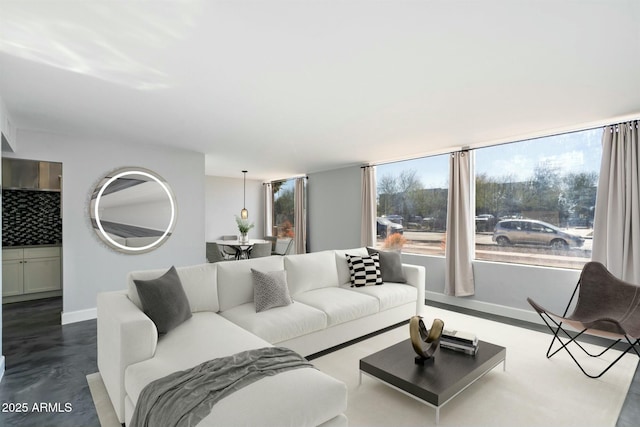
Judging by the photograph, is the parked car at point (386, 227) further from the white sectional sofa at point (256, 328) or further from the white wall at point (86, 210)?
the white wall at point (86, 210)

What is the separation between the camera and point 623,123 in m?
3.61

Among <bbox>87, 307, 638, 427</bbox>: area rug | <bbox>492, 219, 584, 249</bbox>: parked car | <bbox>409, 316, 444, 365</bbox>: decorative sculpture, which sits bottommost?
<bbox>87, 307, 638, 427</bbox>: area rug

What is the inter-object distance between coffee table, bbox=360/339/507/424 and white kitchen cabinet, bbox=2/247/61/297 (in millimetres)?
5484

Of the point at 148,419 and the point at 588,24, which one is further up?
the point at 588,24

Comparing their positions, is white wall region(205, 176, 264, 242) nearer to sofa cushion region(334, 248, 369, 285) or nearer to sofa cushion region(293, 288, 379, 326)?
sofa cushion region(334, 248, 369, 285)

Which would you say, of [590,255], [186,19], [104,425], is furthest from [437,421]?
[590,255]

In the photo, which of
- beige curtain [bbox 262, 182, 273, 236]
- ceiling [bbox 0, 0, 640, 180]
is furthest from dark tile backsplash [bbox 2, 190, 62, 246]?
beige curtain [bbox 262, 182, 273, 236]

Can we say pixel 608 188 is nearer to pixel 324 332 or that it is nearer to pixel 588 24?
pixel 588 24

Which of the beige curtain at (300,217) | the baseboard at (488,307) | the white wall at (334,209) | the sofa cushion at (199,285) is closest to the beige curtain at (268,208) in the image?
the beige curtain at (300,217)

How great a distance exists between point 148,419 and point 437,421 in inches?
67.7

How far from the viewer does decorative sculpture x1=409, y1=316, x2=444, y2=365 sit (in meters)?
2.42

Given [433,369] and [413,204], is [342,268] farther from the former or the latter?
[413,204]

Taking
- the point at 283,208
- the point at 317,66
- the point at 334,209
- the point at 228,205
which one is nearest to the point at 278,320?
the point at 317,66

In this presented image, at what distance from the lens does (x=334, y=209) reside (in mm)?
7395
